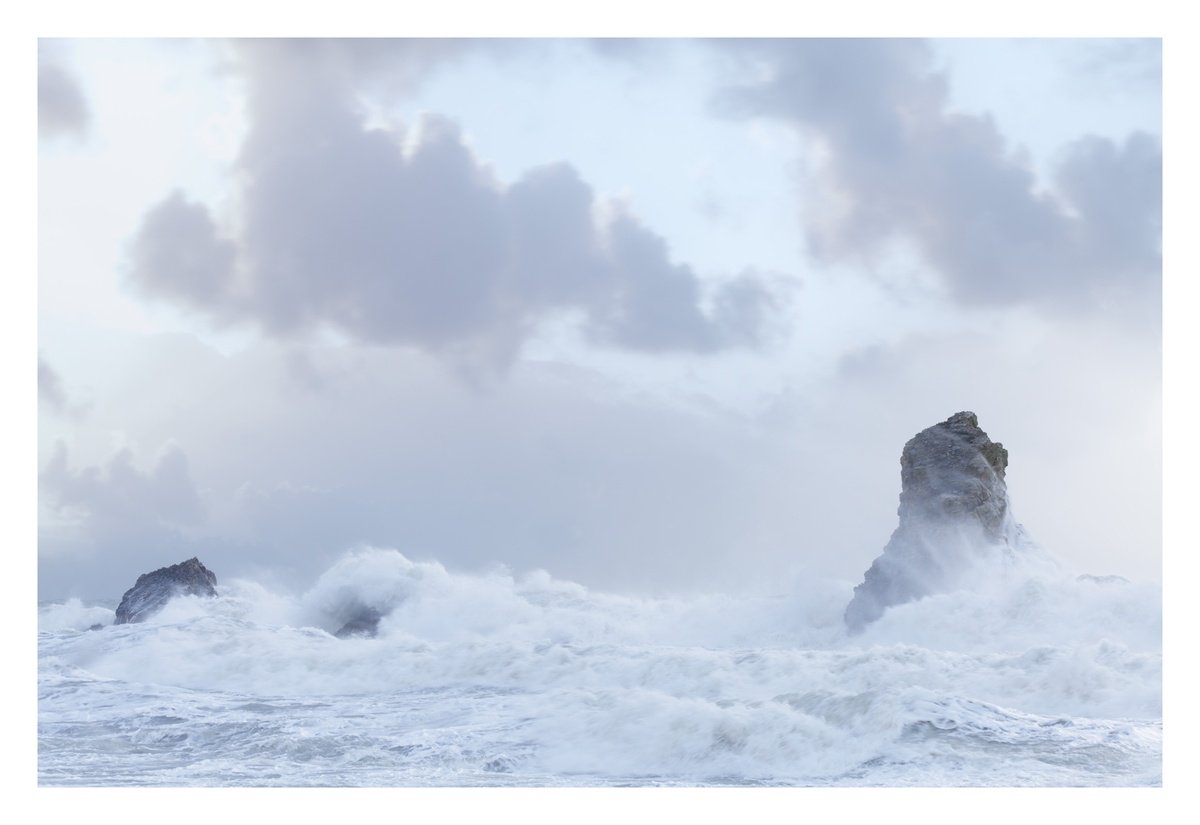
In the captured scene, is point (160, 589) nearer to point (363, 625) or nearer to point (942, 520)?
point (363, 625)

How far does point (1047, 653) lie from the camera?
13.1m

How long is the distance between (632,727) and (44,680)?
10.4 metres

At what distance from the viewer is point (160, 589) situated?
75.6 ft

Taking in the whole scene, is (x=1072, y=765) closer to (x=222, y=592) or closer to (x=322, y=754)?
(x=322, y=754)

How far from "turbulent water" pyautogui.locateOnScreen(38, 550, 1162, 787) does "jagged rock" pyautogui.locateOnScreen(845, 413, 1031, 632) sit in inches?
33.7

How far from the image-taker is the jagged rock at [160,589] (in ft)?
74.0

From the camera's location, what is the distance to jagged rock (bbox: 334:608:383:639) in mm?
23500

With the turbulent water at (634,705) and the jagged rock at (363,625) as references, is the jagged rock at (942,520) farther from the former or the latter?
the jagged rock at (363,625)

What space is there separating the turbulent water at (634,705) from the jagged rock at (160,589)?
69.3 inches

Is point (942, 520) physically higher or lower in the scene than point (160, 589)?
higher

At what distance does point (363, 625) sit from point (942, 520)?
44.1ft

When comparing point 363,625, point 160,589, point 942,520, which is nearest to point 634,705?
point 942,520

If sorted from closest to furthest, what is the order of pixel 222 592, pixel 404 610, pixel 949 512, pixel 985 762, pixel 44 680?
pixel 985 762, pixel 44 680, pixel 949 512, pixel 404 610, pixel 222 592

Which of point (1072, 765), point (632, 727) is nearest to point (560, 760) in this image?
point (632, 727)
